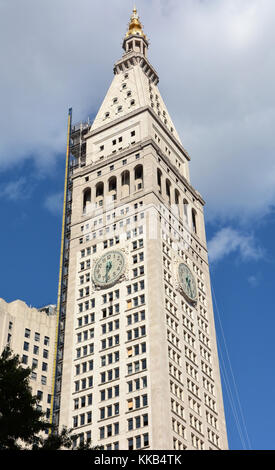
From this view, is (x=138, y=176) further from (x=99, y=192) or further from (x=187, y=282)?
(x=187, y=282)

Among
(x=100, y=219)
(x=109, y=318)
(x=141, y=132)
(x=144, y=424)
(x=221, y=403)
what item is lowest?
(x=144, y=424)

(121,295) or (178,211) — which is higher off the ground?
(178,211)

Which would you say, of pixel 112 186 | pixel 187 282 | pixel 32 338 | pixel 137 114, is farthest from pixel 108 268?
pixel 137 114

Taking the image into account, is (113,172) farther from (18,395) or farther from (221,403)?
(18,395)

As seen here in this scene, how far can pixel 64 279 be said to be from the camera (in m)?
106

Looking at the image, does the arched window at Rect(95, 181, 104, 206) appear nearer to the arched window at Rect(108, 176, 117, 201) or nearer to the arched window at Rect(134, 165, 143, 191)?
the arched window at Rect(108, 176, 117, 201)

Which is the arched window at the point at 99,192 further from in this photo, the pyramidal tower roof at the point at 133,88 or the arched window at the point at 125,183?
the pyramidal tower roof at the point at 133,88

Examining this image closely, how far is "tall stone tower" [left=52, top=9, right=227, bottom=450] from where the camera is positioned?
84812 mm

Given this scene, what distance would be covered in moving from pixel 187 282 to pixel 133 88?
40209 mm

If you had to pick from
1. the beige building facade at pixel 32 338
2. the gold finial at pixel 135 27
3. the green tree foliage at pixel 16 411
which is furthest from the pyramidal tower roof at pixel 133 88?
the green tree foliage at pixel 16 411

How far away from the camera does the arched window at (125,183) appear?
107m

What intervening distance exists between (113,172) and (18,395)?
2881 inches
